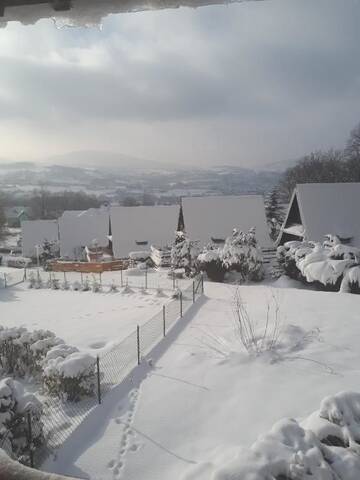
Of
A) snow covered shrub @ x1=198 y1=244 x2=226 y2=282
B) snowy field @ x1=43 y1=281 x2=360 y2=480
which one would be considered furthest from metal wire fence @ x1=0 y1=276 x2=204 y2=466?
snow covered shrub @ x1=198 y1=244 x2=226 y2=282

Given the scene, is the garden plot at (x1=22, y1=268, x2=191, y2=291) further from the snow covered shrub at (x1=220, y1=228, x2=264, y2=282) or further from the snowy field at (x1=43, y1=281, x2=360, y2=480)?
the snowy field at (x1=43, y1=281, x2=360, y2=480)

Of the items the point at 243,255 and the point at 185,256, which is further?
the point at 185,256

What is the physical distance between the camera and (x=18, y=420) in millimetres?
5387

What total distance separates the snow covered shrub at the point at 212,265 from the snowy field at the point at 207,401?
9244 mm

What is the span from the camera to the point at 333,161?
52844mm

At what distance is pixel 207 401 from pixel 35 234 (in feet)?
110

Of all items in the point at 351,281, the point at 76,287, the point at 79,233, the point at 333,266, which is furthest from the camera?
the point at 79,233

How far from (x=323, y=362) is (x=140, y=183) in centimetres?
15042

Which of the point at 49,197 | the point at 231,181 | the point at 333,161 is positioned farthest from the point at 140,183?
the point at 333,161

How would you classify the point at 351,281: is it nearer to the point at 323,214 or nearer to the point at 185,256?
the point at 323,214

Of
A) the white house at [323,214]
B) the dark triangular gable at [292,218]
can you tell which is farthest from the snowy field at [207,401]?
the dark triangular gable at [292,218]

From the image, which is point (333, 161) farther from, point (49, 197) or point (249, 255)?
point (49, 197)

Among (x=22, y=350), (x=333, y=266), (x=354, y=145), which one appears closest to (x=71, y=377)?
(x=22, y=350)

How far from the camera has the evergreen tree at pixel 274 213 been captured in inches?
1463
